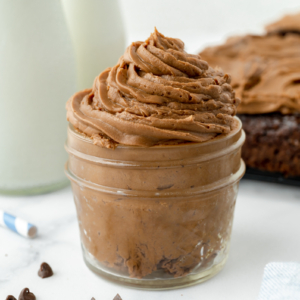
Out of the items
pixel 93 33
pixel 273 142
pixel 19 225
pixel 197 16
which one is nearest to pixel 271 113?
pixel 273 142

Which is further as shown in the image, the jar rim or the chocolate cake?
the chocolate cake

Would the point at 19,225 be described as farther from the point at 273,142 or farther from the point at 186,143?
the point at 273,142

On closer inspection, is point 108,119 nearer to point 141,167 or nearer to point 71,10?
point 141,167

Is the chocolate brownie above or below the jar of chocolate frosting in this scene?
below

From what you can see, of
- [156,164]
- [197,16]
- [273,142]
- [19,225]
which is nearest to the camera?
[156,164]

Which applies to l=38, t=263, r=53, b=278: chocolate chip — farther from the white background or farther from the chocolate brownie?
the white background

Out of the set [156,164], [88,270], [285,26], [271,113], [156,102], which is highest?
[156,102]

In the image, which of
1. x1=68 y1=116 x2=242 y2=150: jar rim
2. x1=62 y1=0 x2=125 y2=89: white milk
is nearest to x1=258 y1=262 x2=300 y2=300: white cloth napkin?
x1=68 y1=116 x2=242 y2=150: jar rim
